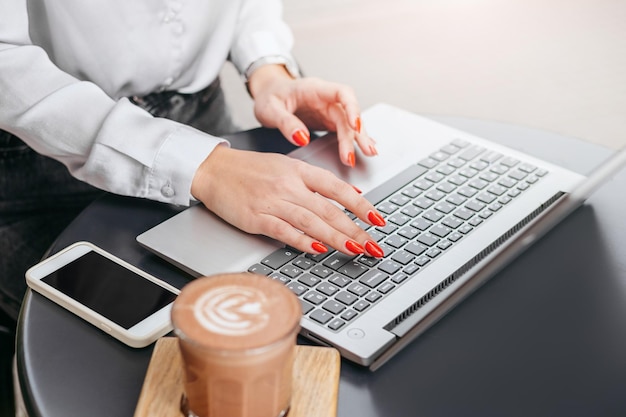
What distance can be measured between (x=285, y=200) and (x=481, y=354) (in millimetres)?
291

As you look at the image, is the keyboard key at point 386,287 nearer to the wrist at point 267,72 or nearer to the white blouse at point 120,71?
the white blouse at point 120,71

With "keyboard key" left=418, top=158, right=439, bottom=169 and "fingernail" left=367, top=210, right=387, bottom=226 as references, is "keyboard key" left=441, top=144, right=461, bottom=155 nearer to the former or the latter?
"keyboard key" left=418, top=158, right=439, bottom=169

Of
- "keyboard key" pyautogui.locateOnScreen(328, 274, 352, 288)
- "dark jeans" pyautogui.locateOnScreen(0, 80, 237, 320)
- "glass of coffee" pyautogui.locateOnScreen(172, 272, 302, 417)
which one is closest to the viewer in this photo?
"glass of coffee" pyautogui.locateOnScreen(172, 272, 302, 417)

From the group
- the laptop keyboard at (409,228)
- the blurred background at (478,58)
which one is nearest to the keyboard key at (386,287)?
the laptop keyboard at (409,228)

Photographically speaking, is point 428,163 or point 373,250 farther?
point 428,163

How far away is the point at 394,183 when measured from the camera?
0.95m

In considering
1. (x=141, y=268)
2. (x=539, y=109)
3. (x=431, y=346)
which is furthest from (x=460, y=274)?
(x=539, y=109)

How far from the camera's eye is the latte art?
0.50 metres

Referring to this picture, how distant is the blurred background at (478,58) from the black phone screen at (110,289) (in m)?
1.61

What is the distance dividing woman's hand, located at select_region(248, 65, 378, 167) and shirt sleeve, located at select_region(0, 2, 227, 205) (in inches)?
6.0

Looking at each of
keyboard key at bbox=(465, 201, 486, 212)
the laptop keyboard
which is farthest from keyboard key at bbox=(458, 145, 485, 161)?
keyboard key at bbox=(465, 201, 486, 212)

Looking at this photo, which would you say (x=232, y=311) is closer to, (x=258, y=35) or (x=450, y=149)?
(x=450, y=149)

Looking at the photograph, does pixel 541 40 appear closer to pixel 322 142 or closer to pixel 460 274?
pixel 322 142

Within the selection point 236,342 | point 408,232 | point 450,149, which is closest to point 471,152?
point 450,149
